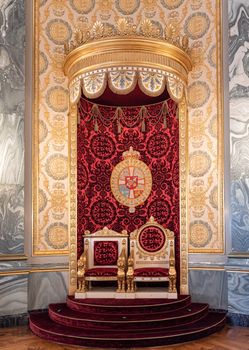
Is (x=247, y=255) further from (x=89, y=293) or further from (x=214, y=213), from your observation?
(x=89, y=293)

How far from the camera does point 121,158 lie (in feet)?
21.6

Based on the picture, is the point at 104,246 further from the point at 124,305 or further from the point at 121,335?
the point at 121,335

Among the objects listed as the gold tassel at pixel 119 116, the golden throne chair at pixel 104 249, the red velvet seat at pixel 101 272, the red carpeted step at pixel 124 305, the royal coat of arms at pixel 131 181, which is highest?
the gold tassel at pixel 119 116

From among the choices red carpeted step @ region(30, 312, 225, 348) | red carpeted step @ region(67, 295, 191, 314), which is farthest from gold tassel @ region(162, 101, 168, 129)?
red carpeted step @ region(30, 312, 225, 348)

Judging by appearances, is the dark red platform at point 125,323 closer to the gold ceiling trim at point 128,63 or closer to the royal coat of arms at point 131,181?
the royal coat of arms at point 131,181

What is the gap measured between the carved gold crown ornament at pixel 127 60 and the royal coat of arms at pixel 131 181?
4.21 feet

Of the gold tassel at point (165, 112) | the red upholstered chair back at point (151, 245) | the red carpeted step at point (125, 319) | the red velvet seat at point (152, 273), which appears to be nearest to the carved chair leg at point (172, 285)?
the red velvet seat at point (152, 273)

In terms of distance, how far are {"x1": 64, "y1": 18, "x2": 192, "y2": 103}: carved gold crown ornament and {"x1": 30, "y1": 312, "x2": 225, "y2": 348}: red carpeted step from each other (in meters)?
2.62

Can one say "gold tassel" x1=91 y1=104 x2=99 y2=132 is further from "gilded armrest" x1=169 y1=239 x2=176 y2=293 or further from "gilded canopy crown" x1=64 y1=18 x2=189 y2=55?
"gilded armrest" x1=169 y1=239 x2=176 y2=293

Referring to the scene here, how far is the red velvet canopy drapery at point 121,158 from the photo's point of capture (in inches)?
251

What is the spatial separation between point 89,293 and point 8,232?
1231 mm

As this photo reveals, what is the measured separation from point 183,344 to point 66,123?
3.21 metres

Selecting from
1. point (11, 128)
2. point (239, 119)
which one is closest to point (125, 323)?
point (11, 128)

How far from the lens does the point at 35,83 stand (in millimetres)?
6234
